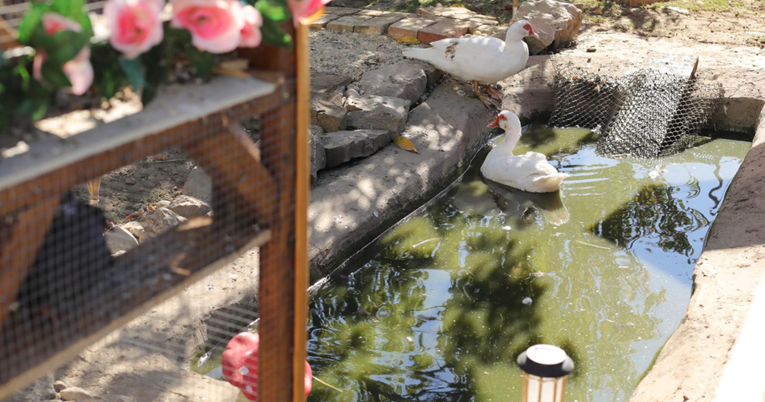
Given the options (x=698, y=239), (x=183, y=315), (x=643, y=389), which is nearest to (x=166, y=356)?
(x=183, y=315)

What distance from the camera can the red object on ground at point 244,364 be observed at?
7.50 ft

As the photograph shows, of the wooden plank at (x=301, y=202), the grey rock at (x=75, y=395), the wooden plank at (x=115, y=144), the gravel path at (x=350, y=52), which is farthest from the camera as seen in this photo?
the gravel path at (x=350, y=52)

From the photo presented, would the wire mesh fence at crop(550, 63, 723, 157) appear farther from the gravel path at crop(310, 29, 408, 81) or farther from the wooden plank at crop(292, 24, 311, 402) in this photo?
the wooden plank at crop(292, 24, 311, 402)

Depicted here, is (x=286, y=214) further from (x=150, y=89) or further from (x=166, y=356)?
(x=166, y=356)

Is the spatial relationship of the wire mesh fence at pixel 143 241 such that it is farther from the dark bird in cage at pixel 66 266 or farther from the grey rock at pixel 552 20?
the grey rock at pixel 552 20

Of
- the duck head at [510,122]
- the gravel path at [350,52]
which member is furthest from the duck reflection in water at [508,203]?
the gravel path at [350,52]

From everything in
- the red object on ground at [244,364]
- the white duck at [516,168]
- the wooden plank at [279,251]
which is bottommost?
the white duck at [516,168]

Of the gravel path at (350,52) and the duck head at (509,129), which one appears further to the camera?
the gravel path at (350,52)

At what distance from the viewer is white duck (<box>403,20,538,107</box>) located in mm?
6031

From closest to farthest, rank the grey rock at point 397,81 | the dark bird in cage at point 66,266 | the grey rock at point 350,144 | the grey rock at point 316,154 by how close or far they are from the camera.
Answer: the dark bird in cage at point 66,266
the grey rock at point 316,154
the grey rock at point 350,144
the grey rock at point 397,81

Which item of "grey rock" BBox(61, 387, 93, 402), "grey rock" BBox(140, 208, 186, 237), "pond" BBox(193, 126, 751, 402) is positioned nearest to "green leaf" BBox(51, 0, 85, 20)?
"grey rock" BBox(61, 387, 93, 402)

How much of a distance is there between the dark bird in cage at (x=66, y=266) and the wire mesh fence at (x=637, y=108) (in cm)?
492

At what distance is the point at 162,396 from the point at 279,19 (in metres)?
1.80

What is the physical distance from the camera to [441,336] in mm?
3707
